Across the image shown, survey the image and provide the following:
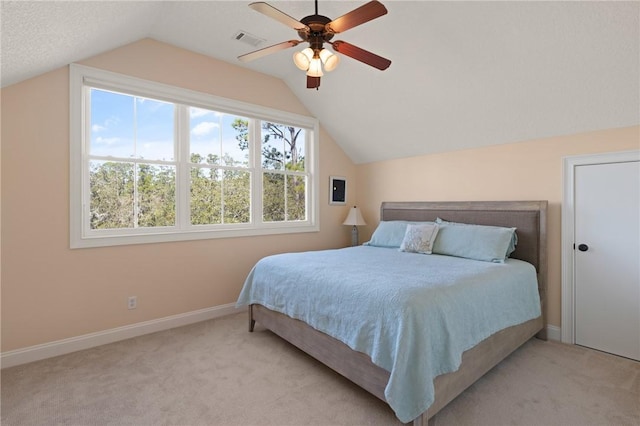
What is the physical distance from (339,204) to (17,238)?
139 inches

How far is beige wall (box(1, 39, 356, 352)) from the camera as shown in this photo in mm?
2447

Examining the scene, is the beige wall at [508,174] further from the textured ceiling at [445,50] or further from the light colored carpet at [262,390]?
the light colored carpet at [262,390]

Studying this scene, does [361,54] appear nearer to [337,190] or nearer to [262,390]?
[262,390]

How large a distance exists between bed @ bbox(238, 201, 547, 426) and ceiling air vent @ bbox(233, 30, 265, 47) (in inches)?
83.8

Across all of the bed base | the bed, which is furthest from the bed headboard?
the bed base

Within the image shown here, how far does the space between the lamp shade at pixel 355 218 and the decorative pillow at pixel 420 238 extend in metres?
1.11

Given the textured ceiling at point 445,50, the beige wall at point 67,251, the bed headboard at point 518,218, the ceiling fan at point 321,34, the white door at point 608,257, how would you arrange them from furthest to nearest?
the bed headboard at point 518,218 → the white door at point 608,257 → the beige wall at point 67,251 → the textured ceiling at point 445,50 → the ceiling fan at point 321,34

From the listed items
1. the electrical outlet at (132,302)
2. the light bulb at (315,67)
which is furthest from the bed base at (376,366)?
the light bulb at (315,67)

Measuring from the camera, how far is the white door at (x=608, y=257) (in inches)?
101

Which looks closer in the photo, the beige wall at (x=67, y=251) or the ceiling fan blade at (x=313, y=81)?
the ceiling fan blade at (x=313, y=81)

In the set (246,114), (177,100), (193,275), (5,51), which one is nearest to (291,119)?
(246,114)

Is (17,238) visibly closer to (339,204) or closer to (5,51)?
(5,51)

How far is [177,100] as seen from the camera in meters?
3.24

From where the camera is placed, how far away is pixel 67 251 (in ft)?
8.77
